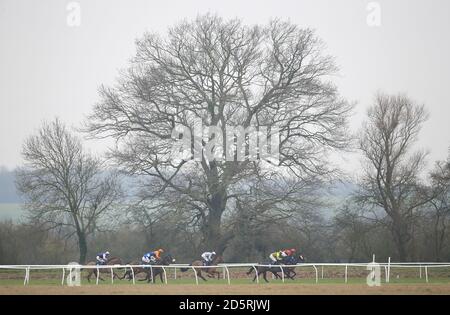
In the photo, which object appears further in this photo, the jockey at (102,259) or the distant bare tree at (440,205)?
the distant bare tree at (440,205)

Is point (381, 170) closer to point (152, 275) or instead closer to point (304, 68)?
point (304, 68)

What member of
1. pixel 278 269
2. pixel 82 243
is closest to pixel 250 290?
pixel 278 269

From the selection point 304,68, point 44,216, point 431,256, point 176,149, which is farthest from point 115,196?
point 431,256

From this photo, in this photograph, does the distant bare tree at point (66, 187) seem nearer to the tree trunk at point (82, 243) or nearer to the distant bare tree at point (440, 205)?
the tree trunk at point (82, 243)

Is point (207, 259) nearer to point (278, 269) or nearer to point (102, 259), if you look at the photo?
point (278, 269)

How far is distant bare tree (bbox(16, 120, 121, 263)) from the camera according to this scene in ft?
145

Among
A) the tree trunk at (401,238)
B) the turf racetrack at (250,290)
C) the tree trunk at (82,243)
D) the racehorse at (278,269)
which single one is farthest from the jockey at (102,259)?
the tree trunk at (401,238)

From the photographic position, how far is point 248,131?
1547 inches

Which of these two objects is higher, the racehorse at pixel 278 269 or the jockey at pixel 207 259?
the jockey at pixel 207 259

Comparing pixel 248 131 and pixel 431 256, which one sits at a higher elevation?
pixel 248 131

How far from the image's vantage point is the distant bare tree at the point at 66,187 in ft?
145

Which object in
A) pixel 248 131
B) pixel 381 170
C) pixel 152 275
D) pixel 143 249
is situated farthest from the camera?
pixel 381 170

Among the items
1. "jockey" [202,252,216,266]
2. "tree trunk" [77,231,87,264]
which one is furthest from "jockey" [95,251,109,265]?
"tree trunk" [77,231,87,264]

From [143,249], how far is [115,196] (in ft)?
18.2
